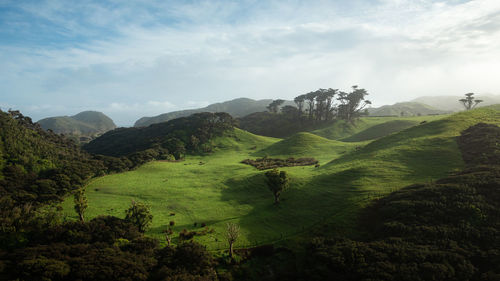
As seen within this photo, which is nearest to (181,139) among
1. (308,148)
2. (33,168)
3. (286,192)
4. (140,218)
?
(33,168)

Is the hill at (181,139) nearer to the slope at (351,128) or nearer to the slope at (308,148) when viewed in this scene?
the slope at (308,148)

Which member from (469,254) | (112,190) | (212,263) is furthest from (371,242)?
(112,190)

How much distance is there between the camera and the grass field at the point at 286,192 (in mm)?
45875

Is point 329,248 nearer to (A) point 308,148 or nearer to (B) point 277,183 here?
(B) point 277,183

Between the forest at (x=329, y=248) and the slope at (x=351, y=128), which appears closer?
the forest at (x=329, y=248)

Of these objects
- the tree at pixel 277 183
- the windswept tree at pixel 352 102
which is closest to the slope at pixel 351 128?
the windswept tree at pixel 352 102

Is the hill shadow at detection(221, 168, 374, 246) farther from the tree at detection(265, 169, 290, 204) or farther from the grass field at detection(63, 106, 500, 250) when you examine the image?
Result: the tree at detection(265, 169, 290, 204)

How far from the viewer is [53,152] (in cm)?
10994

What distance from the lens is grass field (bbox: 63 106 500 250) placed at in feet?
151

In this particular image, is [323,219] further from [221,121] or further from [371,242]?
[221,121]

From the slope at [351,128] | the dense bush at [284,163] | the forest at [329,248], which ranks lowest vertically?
the forest at [329,248]

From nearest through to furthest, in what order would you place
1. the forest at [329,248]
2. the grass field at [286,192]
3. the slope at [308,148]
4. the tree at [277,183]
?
the forest at [329,248] < the grass field at [286,192] < the tree at [277,183] < the slope at [308,148]

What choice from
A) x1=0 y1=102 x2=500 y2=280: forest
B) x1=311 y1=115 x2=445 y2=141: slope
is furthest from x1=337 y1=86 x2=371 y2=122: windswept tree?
x1=0 y1=102 x2=500 y2=280: forest

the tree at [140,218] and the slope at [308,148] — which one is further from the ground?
the slope at [308,148]
